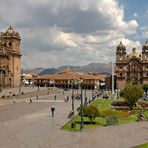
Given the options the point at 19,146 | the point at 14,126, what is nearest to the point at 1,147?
the point at 19,146

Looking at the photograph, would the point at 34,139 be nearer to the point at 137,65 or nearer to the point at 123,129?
the point at 123,129

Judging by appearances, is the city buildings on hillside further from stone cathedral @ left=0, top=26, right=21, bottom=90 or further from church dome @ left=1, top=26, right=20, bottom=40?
church dome @ left=1, top=26, right=20, bottom=40

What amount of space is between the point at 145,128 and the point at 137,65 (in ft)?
301

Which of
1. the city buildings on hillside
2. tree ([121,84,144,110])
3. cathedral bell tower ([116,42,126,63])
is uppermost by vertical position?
cathedral bell tower ([116,42,126,63])

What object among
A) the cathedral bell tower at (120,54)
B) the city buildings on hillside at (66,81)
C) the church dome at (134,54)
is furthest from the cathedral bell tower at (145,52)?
the city buildings on hillside at (66,81)

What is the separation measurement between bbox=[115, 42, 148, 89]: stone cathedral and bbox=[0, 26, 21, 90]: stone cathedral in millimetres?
32576

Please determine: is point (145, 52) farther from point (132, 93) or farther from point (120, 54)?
point (132, 93)

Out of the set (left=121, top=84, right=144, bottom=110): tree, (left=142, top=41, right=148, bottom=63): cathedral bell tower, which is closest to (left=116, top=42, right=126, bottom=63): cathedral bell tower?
(left=142, top=41, right=148, bottom=63): cathedral bell tower

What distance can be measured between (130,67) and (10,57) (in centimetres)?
3859

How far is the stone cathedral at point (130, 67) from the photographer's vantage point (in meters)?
120

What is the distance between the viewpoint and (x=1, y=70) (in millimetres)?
93875

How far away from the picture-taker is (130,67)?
121750 millimetres

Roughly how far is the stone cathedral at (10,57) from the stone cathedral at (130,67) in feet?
107

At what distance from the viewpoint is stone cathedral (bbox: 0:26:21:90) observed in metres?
95.4
